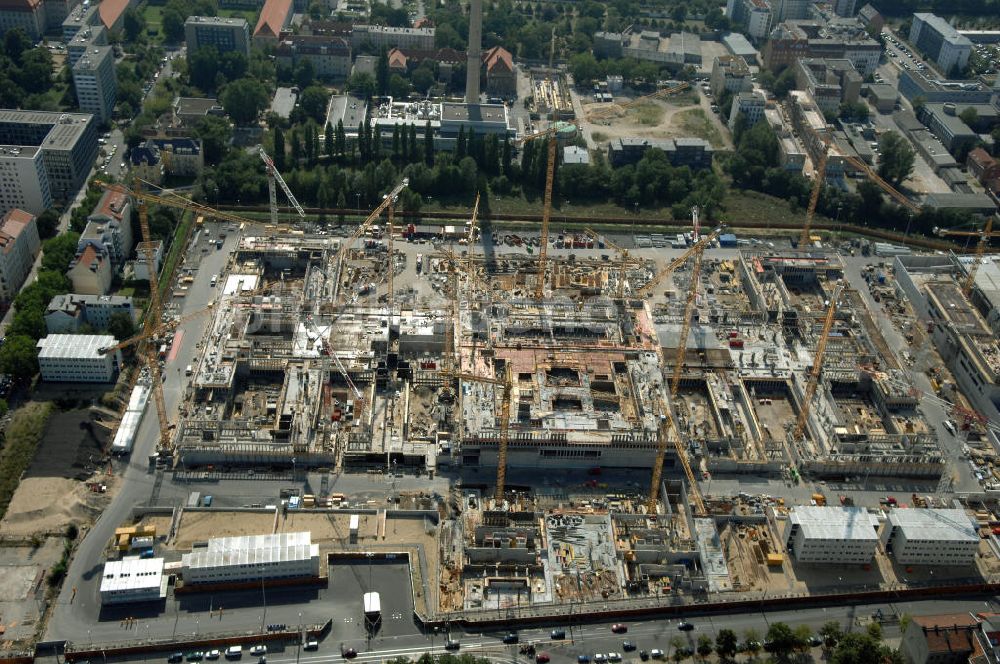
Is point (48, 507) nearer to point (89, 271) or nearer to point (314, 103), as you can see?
point (89, 271)

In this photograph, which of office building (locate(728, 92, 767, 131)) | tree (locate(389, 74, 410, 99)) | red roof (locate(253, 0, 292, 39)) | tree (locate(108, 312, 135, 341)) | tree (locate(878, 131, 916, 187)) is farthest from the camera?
red roof (locate(253, 0, 292, 39))

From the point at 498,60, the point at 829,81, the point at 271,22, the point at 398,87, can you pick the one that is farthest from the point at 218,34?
the point at 829,81

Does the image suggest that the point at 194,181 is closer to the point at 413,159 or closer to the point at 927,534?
the point at 413,159

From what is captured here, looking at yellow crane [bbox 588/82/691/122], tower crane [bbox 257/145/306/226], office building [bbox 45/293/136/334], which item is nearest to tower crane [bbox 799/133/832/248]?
yellow crane [bbox 588/82/691/122]

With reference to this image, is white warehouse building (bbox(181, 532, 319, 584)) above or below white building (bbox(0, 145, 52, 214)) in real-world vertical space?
below

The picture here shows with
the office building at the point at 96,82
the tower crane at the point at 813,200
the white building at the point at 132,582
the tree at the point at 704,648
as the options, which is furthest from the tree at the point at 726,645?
the office building at the point at 96,82

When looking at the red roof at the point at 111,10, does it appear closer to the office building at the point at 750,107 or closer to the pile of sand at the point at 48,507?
the office building at the point at 750,107

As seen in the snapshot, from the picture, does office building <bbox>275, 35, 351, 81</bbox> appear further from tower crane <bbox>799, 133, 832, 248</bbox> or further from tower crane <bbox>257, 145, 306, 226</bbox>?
tower crane <bbox>799, 133, 832, 248</bbox>
